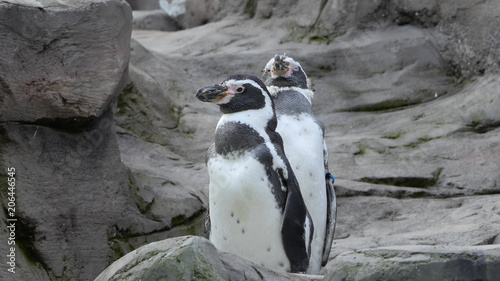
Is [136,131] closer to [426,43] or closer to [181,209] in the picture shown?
[181,209]

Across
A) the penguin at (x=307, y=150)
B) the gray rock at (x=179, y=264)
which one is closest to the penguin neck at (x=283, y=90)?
the penguin at (x=307, y=150)

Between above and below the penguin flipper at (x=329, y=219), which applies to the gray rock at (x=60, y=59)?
above

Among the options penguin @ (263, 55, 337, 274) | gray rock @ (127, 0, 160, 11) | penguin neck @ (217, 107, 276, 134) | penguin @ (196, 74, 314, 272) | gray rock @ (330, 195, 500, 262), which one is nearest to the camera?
penguin @ (196, 74, 314, 272)

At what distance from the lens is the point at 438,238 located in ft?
19.1

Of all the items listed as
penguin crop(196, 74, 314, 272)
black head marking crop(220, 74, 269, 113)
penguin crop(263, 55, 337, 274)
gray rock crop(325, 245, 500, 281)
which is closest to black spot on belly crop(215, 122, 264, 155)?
penguin crop(196, 74, 314, 272)

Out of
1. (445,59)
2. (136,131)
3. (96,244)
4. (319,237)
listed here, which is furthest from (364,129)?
(96,244)

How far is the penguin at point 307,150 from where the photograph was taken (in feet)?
18.5

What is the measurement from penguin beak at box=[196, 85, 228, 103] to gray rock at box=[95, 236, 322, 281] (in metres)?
1.50

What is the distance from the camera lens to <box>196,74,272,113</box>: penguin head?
16.5 feet

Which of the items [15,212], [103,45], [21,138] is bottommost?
[15,212]

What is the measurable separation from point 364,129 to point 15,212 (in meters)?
3.47

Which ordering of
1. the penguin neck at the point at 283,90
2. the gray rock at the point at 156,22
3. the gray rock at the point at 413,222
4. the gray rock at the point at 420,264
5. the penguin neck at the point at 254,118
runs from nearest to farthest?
1. the gray rock at the point at 420,264
2. the penguin neck at the point at 254,118
3. the gray rock at the point at 413,222
4. the penguin neck at the point at 283,90
5. the gray rock at the point at 156,22

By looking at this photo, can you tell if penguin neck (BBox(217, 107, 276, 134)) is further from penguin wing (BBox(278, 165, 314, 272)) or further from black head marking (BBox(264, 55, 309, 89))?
black head marking (BBox(264, 55, 309, 89))

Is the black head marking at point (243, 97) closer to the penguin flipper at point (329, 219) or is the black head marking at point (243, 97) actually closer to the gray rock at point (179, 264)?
the penguin flipper at point (329, 219)
